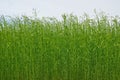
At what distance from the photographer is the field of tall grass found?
6301 mm

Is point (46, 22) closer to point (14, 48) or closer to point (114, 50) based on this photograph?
point (14, 48)

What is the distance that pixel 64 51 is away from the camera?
20.7ft

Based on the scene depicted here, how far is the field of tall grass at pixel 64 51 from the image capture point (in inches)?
248

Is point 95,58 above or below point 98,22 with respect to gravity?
below

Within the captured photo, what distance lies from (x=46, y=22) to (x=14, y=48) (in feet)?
2.19

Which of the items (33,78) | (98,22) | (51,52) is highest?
(98,22)

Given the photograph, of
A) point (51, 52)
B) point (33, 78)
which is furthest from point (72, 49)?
point (33, 78)

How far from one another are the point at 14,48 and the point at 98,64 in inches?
52.7

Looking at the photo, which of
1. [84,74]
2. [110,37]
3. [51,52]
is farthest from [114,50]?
[51,52]

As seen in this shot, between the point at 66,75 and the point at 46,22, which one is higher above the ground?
the point at 46,22

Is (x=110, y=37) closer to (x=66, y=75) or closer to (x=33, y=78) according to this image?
(x=66, y=75)

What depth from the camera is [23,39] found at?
6441 mm

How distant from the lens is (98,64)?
20.7ft

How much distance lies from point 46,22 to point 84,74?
1.04 m
